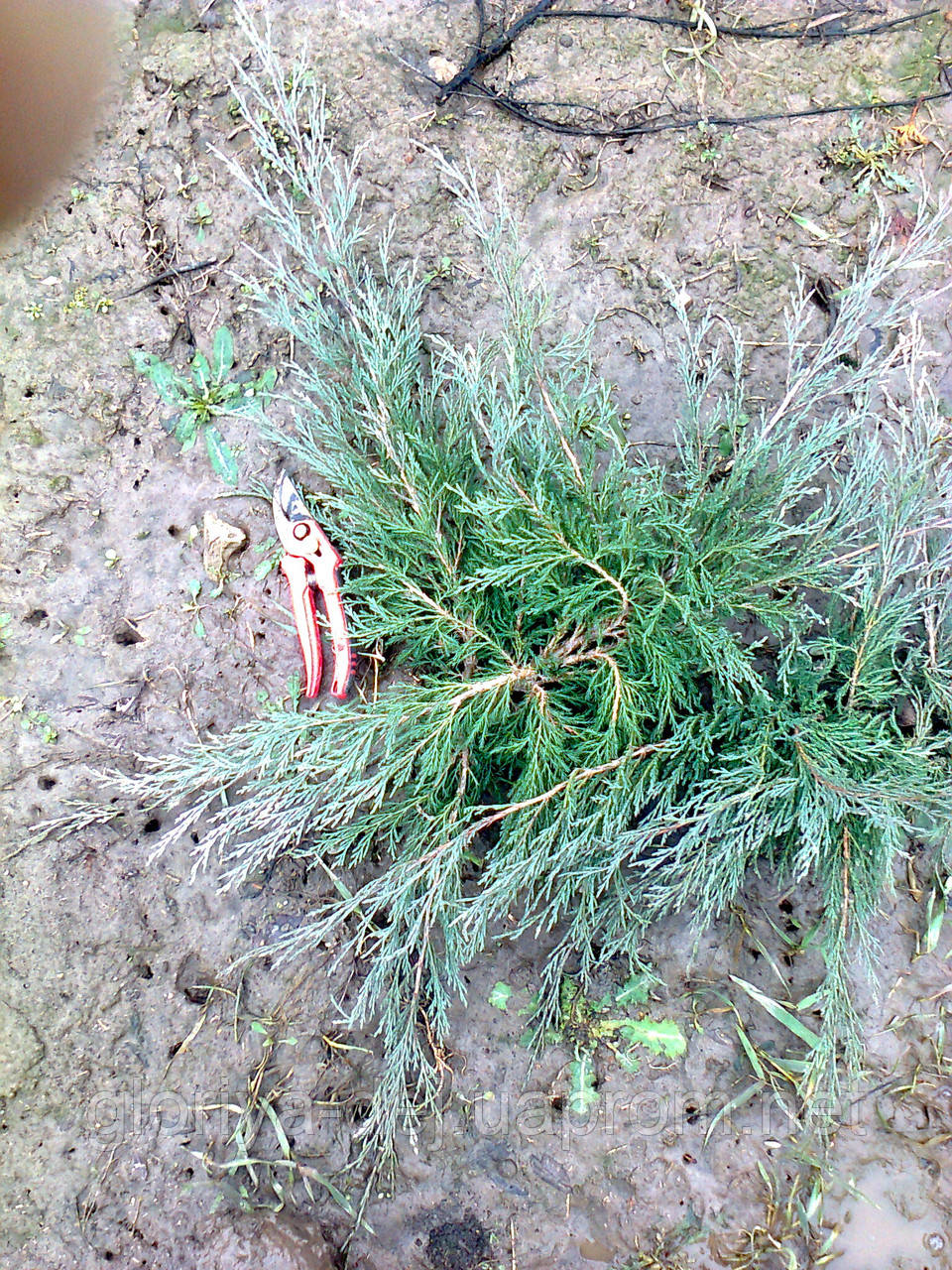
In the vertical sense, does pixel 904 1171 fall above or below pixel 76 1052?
below

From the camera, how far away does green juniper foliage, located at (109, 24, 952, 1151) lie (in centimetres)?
254

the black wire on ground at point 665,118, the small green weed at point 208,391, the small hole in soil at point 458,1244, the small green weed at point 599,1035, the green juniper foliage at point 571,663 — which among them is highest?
the black wire on ground at point 665,118

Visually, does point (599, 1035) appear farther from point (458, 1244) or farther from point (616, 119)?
point (616, 119)

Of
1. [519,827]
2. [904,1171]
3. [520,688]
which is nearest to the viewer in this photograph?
[519,827]

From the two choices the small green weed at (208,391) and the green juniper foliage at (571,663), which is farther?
the small green weed at (208,391)

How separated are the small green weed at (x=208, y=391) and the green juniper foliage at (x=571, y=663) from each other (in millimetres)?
312

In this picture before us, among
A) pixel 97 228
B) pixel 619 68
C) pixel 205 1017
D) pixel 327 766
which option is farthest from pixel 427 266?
pixel 205 1017

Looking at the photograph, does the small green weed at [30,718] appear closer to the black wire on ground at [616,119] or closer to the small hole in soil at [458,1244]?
the small hole in soil at [458,1244]

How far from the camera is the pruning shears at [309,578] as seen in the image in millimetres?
2928

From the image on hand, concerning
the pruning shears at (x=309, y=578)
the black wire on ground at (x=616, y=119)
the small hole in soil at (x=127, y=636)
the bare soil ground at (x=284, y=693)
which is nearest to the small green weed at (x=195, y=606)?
the bare soil ground at (x=284, y=693)

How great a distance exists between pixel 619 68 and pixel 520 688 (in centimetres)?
258

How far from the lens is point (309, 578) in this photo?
9.78 ft

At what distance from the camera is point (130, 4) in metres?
3.25

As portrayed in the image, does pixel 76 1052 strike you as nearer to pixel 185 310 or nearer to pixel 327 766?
pixel 327 766
